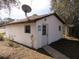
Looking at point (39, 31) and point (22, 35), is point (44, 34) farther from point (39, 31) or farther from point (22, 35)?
point (22, 35)

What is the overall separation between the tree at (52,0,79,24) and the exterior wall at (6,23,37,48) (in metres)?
7.39

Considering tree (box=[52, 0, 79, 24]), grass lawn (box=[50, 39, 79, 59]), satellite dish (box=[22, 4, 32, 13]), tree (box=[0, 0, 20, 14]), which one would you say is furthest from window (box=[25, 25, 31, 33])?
tree (box=[52, 0, 79, 24])

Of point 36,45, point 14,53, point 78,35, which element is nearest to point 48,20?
point 36,45

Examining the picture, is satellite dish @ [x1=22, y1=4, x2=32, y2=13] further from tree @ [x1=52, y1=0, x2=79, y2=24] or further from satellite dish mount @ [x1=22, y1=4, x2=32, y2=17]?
tree @ [x1=52, y1=0, x2=79, y2=24]

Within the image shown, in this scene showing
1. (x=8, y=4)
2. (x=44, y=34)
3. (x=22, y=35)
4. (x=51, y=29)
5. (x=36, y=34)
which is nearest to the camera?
(x=8, y=4)

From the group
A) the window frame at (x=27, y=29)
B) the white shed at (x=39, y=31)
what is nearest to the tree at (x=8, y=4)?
the white shed at (x=39, y=31)

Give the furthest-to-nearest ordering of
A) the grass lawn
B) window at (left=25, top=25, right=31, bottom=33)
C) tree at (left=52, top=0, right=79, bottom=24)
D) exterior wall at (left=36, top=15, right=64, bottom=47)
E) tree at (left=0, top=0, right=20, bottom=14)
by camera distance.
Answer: tree at (left=52, top=0, right=79, bottom=24) < window at (left=25, top=25, right=31, bottom=33) < exterior wall at (left=36, top=15, right=64, bottom=47) < the grass lawn < tree at (left=0, top=0, right=20, bottom=14)

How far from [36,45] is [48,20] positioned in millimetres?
3565

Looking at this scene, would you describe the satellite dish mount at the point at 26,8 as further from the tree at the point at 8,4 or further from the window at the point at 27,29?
the tree at the point at 8,4

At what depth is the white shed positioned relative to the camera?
1581 cm

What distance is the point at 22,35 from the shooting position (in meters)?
18.5

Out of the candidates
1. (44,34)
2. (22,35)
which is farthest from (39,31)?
(22,35)

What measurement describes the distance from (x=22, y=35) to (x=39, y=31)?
331cm

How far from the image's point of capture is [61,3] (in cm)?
2245
